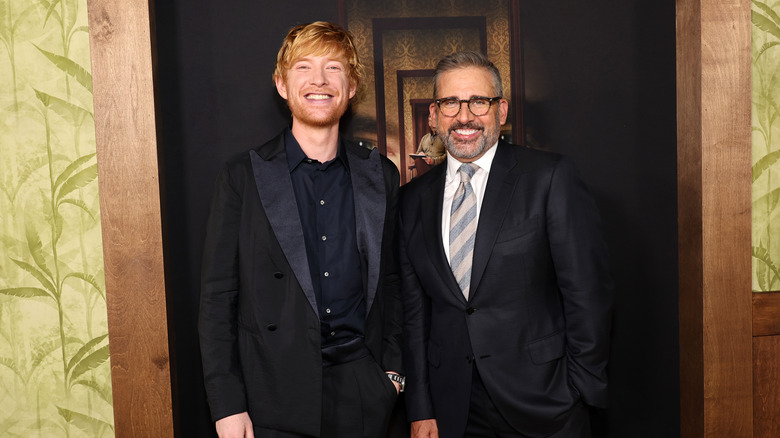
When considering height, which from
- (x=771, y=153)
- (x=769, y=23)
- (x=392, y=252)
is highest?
(x=769, y=23)

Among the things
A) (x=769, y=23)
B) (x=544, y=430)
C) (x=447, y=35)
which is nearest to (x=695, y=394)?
(x=544, y=430)

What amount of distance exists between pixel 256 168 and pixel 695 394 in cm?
185

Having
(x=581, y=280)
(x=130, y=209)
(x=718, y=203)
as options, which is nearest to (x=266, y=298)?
(x=130, y=209)

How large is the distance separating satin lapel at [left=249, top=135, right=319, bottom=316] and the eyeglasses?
0.55 m

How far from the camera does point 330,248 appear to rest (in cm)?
191

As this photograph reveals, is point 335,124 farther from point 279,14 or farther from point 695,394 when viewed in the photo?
point 695,394

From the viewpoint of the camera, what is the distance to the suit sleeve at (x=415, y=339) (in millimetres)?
2000

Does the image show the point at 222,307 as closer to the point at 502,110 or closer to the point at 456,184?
the point at 456,184

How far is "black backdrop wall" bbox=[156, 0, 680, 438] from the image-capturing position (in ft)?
7.63

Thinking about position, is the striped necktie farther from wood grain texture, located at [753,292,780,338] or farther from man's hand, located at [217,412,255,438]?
wood grain texture, located at [753,292,780,338]

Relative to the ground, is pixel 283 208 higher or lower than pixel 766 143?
lower

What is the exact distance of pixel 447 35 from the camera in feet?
7.86

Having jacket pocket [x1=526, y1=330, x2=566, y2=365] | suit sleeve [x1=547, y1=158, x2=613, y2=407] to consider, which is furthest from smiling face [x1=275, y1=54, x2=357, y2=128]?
jacket pocket [x1=526, y1=330, x2=566, y2=365]

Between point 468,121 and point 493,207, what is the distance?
291 millimetres
